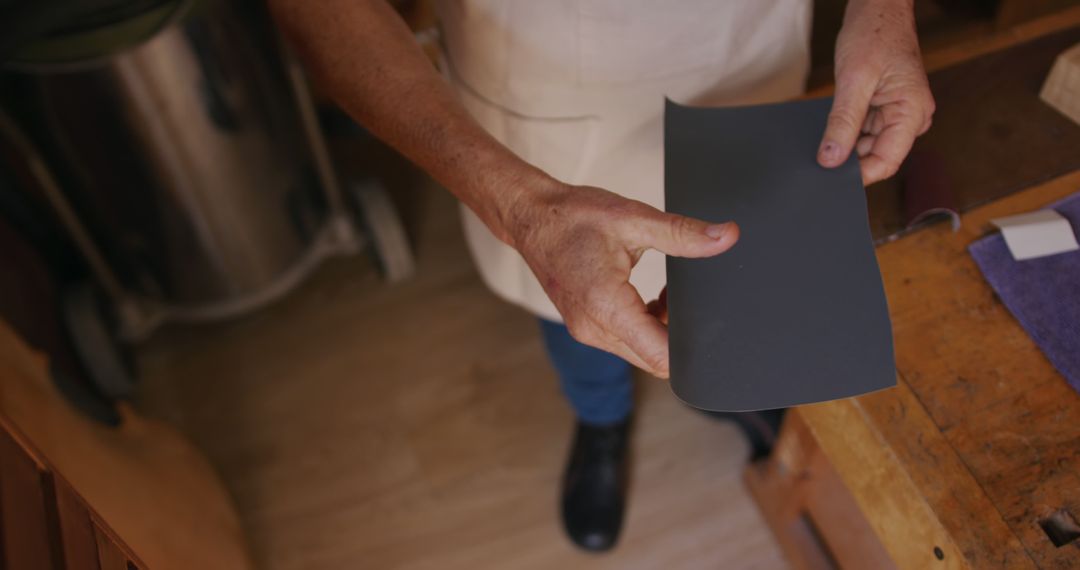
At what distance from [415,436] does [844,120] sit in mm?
1017

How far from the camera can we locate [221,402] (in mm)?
1538

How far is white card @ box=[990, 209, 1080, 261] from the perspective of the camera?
68cm

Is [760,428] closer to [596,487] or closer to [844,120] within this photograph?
[596,487]

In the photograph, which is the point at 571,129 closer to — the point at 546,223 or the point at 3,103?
the point at 546,223

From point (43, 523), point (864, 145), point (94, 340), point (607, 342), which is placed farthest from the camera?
point (94, 340)

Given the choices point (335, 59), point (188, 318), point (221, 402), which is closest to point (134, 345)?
point (188, 318)

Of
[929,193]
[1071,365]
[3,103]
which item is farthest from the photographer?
[3,103]

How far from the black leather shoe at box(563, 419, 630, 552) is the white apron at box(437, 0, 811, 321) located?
0.52 m

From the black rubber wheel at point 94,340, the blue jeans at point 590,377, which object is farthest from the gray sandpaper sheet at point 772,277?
the black rubber wheel at point 94,340

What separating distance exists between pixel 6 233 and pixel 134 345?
33 cm

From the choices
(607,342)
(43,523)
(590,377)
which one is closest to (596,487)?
(590,377)

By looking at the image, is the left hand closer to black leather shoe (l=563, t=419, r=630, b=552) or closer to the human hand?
the human hand

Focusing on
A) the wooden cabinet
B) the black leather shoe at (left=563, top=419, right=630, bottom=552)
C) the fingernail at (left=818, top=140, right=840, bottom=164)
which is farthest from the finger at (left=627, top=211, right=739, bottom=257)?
the black leather shoe at (left=563, top=419, right=630, bottom=552)

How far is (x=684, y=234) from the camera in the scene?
1.90 feet
